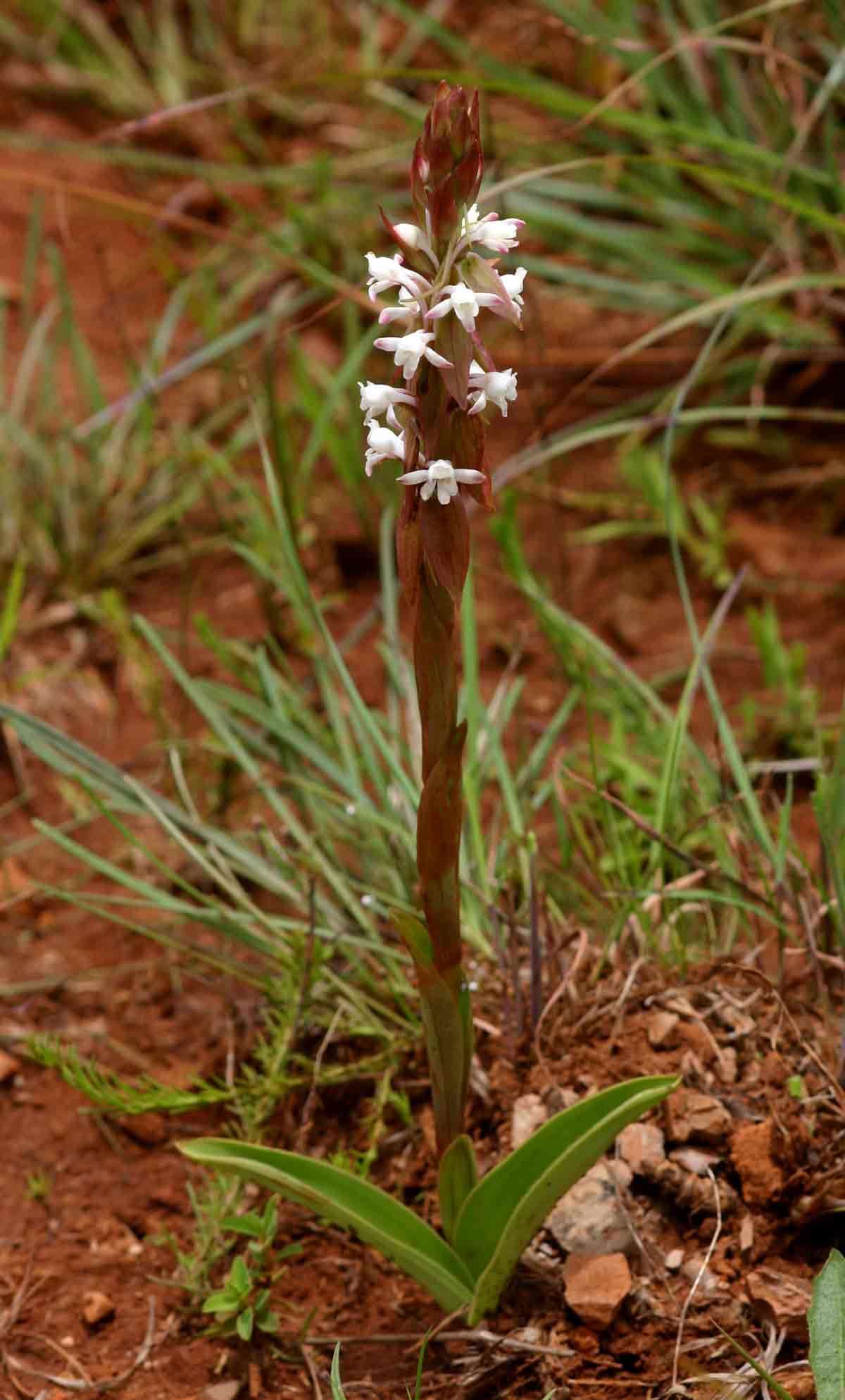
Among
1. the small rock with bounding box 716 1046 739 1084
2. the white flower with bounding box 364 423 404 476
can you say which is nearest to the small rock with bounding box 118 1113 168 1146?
the small rock with bounding box 716 1046 739 1084

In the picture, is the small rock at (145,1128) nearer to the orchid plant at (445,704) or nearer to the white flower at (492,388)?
the orchid plant at (445,704)

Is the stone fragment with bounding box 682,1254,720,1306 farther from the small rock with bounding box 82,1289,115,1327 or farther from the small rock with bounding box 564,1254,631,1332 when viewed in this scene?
the small rock with bounding box 82,1289,115,1327

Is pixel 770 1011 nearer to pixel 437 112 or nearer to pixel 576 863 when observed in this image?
pixel 576 863

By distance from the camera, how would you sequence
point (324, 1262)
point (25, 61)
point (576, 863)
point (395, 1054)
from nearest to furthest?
point (324, 1262), point (395, 1054), point (576, 863), point (25, 61)

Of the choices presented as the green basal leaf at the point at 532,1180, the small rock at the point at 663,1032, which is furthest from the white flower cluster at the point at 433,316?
the small rock at the point at 663,1032

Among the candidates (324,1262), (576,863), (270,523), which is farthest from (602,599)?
(324,1262)
